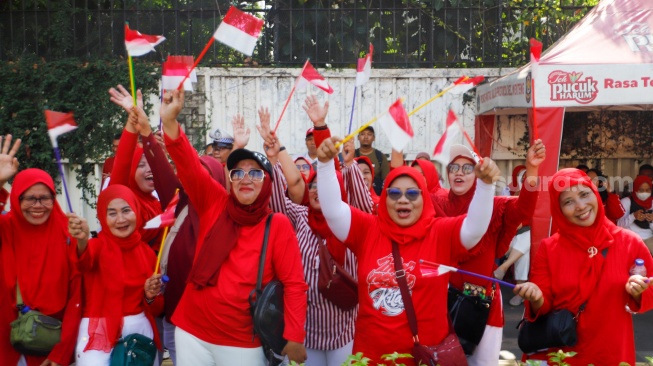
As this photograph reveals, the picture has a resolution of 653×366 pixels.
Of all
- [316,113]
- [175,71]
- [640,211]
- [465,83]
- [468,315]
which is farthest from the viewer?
[640,211]

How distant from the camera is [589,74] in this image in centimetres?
759

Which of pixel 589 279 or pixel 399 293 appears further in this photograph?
pixel 589 279

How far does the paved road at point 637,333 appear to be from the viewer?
23.3 ft

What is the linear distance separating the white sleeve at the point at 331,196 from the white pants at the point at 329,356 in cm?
108

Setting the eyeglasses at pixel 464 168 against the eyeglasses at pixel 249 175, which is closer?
the eyeglasses at pixel 249 175

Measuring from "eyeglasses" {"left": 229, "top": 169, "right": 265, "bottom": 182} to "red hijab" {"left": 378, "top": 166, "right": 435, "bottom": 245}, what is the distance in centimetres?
67

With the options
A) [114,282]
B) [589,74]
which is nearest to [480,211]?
[114,282]

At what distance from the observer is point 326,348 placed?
15.4 ft

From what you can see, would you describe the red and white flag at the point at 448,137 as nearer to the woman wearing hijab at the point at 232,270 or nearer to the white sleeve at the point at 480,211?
the white sleeve at the point at 480,211

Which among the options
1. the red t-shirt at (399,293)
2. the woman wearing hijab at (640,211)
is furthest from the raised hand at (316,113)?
the woman wearing hijab at (640,211)

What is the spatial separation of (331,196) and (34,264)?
74.0 inches

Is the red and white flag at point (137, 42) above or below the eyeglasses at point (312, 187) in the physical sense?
above

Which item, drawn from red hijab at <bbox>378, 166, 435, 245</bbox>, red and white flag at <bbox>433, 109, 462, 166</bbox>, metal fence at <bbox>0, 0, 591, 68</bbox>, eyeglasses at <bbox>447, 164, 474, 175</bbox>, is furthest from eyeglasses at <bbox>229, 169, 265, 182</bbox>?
metal fence at <bbox>0, 0, 591, 68</bbox>

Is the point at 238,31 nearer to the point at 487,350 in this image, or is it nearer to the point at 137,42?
the point at 137,42
